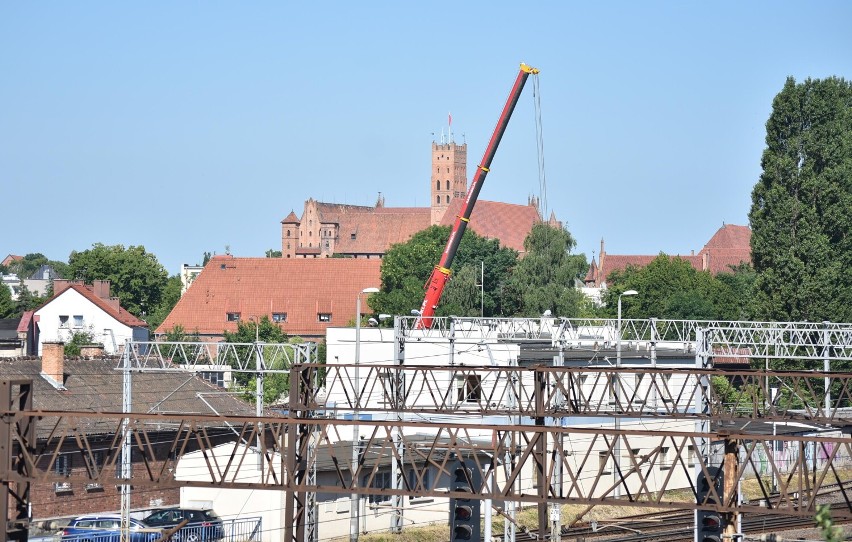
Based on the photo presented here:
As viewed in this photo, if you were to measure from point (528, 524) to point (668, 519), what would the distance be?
432 centimetres

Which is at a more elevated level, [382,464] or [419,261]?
[419,261]

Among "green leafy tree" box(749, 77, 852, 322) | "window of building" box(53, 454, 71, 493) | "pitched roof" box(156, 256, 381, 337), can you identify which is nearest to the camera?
"window of building" box(53, 454, 71, 493)

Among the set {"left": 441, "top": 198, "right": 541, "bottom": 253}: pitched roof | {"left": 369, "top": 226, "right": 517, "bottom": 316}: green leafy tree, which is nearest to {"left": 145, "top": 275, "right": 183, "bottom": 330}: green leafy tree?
{"left": 369, "top": 226, "right": 517, "bottom": 316}: green leafy tree

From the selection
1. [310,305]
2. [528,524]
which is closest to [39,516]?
[528,524]

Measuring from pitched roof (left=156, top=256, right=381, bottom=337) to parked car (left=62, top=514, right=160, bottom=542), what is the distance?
2788 inches

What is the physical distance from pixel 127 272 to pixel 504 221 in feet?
181

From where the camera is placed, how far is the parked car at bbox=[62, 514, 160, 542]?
3072cm

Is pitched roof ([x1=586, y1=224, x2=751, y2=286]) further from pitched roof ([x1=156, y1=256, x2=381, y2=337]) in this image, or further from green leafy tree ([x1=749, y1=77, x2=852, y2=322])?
green leafy tree ([x1=749, y1=77, x2=852, y2=322])

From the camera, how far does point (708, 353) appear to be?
33562 millimetres

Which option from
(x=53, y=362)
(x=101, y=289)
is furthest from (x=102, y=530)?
(x=101, y=289)

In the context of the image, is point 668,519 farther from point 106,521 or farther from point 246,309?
point 246,309

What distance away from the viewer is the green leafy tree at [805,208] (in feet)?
189

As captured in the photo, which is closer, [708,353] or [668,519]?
[708,353]

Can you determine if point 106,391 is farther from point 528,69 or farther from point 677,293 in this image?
point 677,293
